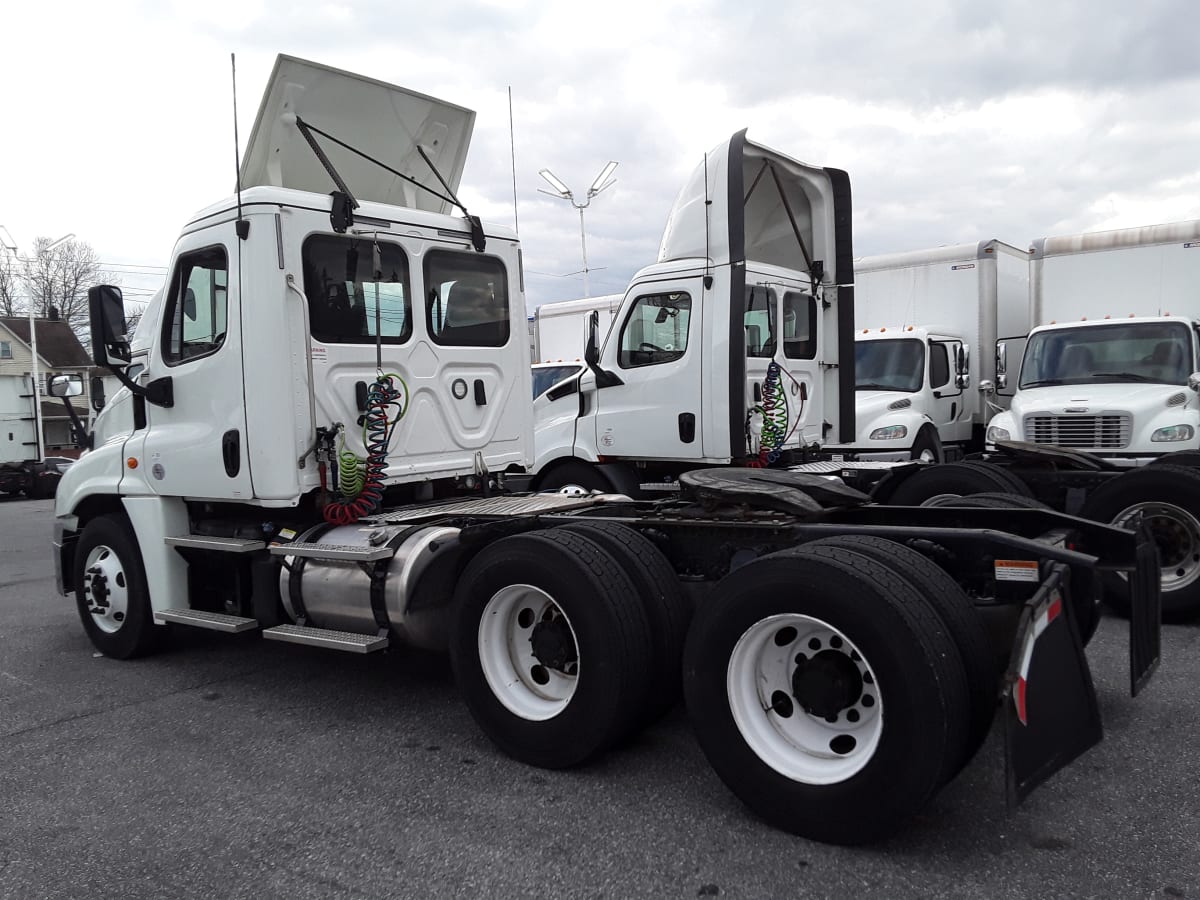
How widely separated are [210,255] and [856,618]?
4239 millimetres

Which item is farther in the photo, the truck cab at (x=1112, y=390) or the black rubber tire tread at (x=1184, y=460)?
the truck cab at (x=1112, y=390)

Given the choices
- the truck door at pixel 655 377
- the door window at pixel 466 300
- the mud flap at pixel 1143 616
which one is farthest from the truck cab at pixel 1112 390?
the door window at pixel 466 300

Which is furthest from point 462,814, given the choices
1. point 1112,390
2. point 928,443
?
point 928,443

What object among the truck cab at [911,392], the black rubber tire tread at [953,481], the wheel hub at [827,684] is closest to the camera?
the wheel hub at [827,684]

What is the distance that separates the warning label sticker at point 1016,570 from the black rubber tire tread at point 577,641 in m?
1.40

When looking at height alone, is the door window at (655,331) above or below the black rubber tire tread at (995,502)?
above

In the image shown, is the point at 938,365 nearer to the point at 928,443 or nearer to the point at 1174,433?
the point at 928,443

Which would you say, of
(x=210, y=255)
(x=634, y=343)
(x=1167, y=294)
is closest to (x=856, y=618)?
(x=210, y=255)

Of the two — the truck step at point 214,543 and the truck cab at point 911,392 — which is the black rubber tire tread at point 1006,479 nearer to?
the truck cab at point 911,392

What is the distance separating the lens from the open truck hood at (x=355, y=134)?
5555mm

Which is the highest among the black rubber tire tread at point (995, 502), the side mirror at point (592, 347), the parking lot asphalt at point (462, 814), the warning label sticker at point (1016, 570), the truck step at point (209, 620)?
the side mirror at point (592, 347)

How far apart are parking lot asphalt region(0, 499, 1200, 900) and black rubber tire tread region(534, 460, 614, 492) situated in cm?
362

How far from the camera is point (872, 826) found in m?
3.14

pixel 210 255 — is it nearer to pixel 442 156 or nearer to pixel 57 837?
→ pixel 442 156
